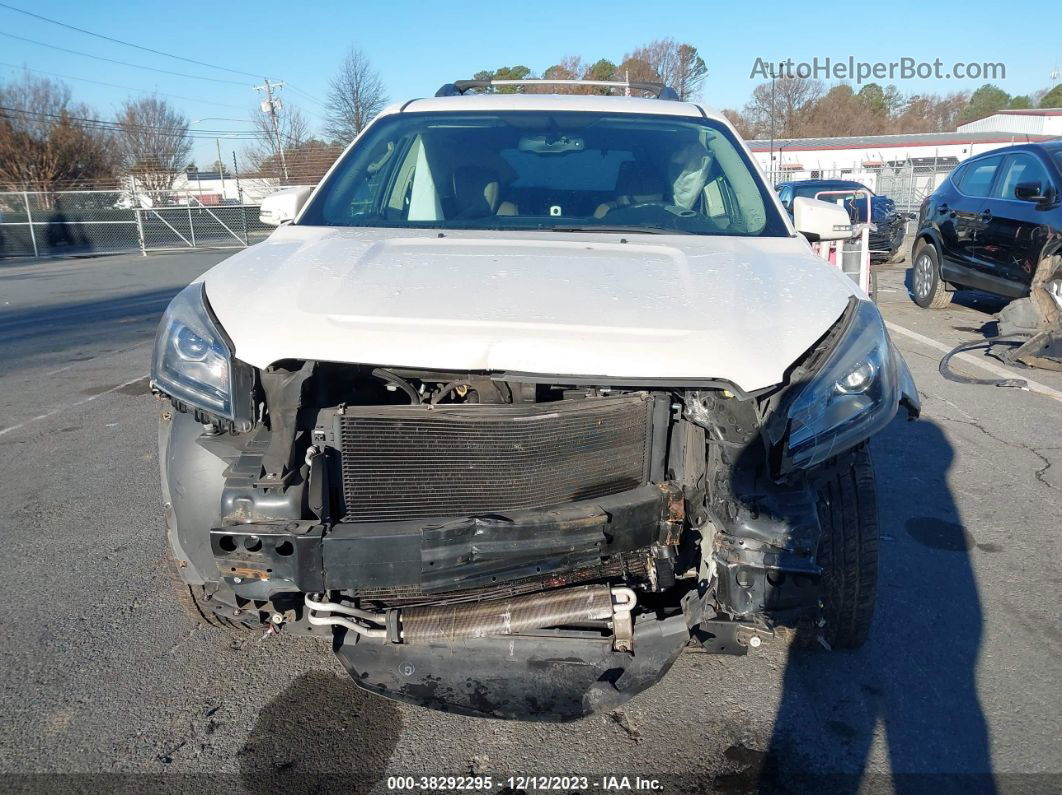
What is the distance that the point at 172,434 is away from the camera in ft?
7.75

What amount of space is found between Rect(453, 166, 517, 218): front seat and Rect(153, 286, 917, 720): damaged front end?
4.04 feet

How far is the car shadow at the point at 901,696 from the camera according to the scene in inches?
90.7

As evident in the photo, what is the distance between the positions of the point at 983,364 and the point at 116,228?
25949 mm

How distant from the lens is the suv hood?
208 centimetres

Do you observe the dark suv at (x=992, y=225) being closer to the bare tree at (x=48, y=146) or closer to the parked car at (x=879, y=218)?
the parked car at (x=879, y=218)

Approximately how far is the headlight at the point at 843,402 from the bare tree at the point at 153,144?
1648 inches

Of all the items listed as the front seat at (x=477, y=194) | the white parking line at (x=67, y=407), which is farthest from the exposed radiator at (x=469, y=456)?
the white parking line at (x=67, y=407)

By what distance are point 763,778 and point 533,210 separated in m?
2.23

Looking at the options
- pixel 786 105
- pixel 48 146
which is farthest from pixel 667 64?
pixel 48 146

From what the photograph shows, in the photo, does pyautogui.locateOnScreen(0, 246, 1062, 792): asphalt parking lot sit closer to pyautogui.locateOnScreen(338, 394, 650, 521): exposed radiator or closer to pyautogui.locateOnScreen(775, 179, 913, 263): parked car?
pyautogui.locateOnScreen(338, 394, 650, 521): exposed radiator

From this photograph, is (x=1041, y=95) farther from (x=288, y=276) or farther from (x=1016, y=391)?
(x=288, y=276)

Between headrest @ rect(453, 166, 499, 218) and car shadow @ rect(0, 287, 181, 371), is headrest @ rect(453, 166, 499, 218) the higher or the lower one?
the higher one

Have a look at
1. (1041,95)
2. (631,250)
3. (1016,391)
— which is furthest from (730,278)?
(1041,95)

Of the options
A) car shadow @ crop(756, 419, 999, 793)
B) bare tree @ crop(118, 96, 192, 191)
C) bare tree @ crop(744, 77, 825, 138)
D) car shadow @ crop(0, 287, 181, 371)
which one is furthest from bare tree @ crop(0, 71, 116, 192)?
bare tree @ crop(744, 77, 825, 138)
